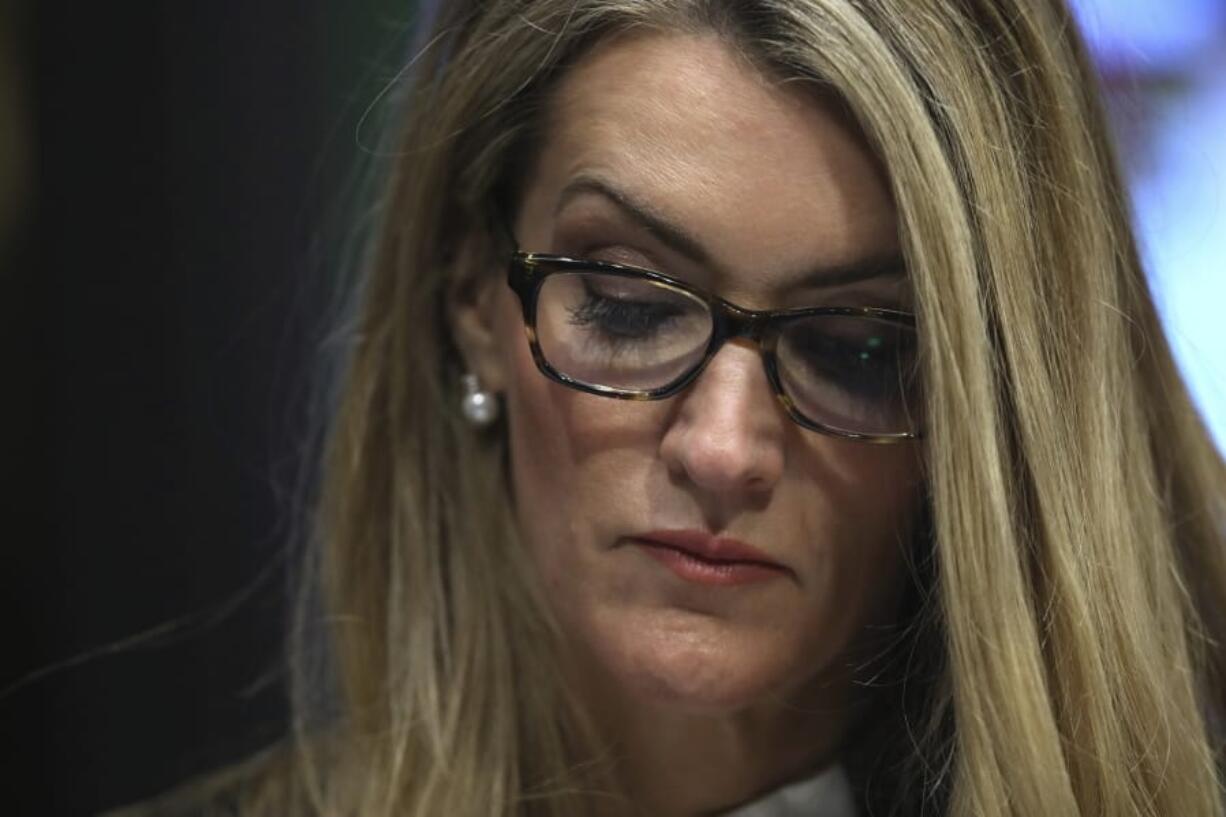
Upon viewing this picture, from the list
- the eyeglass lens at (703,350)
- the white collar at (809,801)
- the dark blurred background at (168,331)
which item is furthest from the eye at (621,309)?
the dark blurred background at (168,331)

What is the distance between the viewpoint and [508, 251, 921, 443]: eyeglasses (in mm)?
1424

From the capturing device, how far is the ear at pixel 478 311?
5.53 ft

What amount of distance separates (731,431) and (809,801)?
42cm

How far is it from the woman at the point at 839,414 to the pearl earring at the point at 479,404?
34 mm

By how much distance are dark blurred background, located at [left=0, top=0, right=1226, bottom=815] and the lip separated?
681 mm

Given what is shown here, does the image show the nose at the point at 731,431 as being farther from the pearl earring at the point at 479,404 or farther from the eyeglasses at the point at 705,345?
the pearl earring at the point at 479,404

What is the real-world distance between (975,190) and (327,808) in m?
0.92

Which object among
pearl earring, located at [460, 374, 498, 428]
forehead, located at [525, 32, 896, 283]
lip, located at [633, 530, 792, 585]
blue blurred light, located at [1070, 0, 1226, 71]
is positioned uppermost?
blue blurred light, located at [1070, 0, 1226, 71]

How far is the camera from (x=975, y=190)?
1.41 m

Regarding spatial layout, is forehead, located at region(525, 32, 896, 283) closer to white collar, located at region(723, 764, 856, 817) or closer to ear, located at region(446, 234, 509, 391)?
ear, located at region(446, 234, 509, 391)

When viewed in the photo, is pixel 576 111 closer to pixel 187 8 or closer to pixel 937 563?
pixel 937 563

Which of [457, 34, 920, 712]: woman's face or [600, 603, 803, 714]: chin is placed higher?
[457, 34, 920, 712]: woman's face

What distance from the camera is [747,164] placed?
4.65 ft

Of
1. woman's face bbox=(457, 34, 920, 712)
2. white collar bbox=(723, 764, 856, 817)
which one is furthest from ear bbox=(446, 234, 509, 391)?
white collar bbox=(723, 764, 856, 817)
